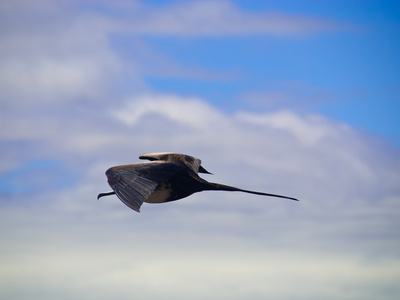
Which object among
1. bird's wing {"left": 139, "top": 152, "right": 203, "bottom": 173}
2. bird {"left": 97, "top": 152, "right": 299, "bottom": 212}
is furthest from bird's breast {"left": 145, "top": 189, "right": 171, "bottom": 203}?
bird's wing {"left": 139, "top": 152, "right": 203, "bottom": 173}

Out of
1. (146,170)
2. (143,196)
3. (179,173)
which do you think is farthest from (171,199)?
(143,196)

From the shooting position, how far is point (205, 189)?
20.7 metres

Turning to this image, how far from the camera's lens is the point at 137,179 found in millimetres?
18234

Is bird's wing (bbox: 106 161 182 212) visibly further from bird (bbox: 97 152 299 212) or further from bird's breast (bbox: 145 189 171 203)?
bird's breast (bbox: 145 189 171 203)

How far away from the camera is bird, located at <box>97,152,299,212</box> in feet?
57.4

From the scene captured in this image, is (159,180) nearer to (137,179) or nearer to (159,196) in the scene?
(137,179)

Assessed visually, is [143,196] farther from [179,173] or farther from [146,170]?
[179,173]

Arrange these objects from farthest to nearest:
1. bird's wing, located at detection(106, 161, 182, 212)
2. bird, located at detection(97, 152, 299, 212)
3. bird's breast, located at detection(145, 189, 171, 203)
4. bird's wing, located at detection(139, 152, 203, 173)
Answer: bird's wing, located at detection(139, 152, 203, 173)
bird's breast, located at detection(145, 189, 171, 203)
bird, located at detection(97, 152, 299, 212)
bird's wing, located at detection(106, 161, 182, 212)

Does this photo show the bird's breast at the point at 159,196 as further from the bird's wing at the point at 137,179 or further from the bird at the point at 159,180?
the bird's wing at the point at 137,179

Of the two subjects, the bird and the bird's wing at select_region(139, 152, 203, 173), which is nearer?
the bird

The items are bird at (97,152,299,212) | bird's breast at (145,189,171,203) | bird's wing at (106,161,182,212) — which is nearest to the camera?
bird's wing at (106,161,182,212)

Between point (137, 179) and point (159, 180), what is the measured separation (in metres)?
0.66

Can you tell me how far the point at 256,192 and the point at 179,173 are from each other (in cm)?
237

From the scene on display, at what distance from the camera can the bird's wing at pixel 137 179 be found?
17141 mm
